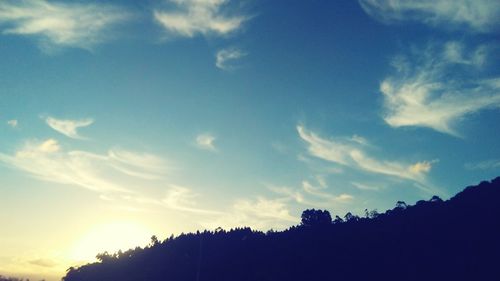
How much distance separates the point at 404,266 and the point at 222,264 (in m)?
36.8

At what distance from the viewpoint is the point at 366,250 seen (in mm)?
70500

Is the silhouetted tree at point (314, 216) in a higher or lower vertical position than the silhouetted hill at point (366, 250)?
→ higher

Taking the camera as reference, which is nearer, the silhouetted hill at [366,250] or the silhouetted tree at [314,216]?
the silhouetted hill at [366,250]

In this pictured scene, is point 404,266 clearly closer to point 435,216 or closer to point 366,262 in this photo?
point 366,262

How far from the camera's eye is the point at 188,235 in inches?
4085

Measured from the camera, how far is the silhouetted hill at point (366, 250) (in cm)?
5922

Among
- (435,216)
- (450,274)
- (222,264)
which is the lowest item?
(450,274)

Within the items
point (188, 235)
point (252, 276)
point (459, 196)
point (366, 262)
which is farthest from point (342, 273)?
Result: point (188, 235)

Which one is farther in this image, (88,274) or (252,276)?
(88,274)

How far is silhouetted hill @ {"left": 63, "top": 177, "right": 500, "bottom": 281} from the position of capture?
59219 millimetres

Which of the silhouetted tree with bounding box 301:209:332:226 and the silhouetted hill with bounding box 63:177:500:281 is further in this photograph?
the silhouetted tree with bounding box 301:209:332:226

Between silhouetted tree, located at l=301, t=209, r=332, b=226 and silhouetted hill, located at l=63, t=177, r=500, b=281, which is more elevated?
silhouetted tree, located at l=301, t=209, r=332, b=226

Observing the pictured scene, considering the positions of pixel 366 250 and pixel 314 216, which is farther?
pixel 314 216

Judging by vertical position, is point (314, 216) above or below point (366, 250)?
above
